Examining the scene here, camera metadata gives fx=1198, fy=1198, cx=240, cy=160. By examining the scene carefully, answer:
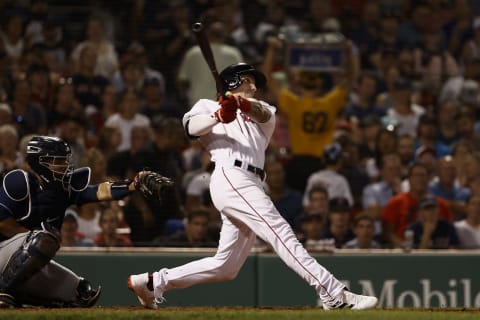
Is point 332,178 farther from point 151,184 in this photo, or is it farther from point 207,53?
point 151,184

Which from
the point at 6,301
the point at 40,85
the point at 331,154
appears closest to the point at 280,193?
the point at 331,154

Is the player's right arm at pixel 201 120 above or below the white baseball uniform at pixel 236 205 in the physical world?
above

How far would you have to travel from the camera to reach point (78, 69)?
11.9 meters

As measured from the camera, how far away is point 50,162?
6.99 m

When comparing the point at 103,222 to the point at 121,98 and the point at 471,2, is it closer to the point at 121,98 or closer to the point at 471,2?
the point at 121,98

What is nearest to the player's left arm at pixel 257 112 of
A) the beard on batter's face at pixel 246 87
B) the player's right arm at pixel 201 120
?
the player's right arm at pixel 201 120

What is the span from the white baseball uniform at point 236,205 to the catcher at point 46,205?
357 mm

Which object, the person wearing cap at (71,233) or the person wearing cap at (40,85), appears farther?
the person wearing cap at (40,85)

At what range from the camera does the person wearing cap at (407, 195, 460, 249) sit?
32.3 feet

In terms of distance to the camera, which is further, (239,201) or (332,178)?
(332,178)

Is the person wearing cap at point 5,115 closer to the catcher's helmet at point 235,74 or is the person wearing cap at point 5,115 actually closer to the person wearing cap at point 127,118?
the person wearing cap at point 127,118

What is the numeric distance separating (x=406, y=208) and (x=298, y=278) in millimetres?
1482

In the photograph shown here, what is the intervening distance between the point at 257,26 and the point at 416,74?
1.85 m

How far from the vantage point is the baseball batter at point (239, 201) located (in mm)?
6656
